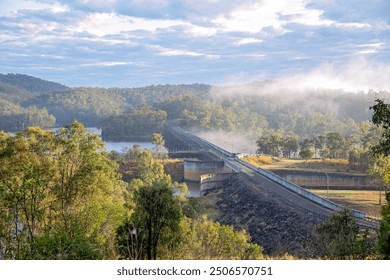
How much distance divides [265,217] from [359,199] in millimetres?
10294

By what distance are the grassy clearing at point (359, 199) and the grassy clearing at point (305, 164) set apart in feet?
25.6

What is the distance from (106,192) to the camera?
19625mm

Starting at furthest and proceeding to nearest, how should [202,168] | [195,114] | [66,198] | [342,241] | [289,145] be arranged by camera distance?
[195,114] < [289,145] < [202,168] < [66,198] < [342,241]

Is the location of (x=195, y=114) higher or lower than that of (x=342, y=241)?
higher

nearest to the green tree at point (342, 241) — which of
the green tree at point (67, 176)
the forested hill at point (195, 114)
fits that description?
the green tree at point (67, 176)

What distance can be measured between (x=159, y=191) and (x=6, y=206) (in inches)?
199

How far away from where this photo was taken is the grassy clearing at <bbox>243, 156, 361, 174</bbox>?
5847 cm

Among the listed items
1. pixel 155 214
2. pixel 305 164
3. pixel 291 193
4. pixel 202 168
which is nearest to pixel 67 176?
pixel 155 214

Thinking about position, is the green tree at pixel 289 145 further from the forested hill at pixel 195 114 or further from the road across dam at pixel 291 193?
the forested hill at pixel 195 114

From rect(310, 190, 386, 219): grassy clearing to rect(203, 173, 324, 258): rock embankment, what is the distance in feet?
18.9

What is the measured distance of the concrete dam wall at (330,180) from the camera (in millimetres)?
52344

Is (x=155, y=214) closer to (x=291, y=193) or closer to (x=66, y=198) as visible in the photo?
(x=66, y=198)

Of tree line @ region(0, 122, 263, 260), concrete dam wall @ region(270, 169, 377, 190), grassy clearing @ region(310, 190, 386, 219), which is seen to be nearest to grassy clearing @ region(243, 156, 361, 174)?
concrete dam wall @ region(270, 169, 377, 190)

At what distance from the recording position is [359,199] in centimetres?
4397
